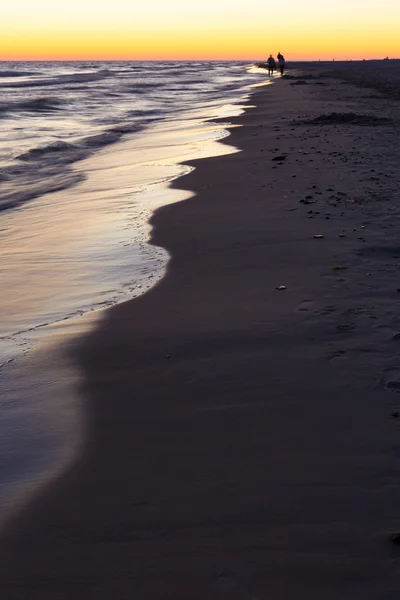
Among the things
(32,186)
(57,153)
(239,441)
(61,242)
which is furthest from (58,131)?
(239,441)

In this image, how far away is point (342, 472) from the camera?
116 inches

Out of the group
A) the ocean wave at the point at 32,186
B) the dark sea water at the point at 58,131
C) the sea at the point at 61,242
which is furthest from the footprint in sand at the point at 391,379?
the dark sea water at the point at 58,131

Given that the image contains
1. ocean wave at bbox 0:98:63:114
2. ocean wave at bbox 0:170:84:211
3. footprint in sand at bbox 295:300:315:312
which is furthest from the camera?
ocean wave at bbox 0:98:63:114

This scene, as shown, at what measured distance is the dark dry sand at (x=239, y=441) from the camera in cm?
244

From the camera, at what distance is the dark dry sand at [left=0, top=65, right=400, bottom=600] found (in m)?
2.44

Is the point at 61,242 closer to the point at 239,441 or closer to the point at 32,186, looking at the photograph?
the point at 239,441

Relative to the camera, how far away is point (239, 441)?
129 inches

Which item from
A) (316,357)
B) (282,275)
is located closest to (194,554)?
(316,357)

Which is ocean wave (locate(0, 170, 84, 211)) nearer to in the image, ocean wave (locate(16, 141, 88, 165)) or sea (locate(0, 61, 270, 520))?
sea (locate(0, 61, 270, 520))

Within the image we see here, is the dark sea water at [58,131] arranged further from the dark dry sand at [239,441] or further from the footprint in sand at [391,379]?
the footprint in sand at [391,379]

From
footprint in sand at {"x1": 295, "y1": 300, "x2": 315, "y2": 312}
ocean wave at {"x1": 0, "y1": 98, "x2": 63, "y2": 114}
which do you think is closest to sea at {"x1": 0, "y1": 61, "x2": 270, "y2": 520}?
footprint in sand at {"x1": 295, "y1": 300, "x2": 315, "y2": 312}

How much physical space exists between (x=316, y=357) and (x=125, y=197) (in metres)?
6.50

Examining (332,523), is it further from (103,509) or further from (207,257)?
(207,257)

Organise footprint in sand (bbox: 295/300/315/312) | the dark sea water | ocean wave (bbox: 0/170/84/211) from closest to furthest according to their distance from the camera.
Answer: footprint in sand (bbox: 295/300/315/312), ocean wave (bbox: 0/170/84/211), the dark sea water
